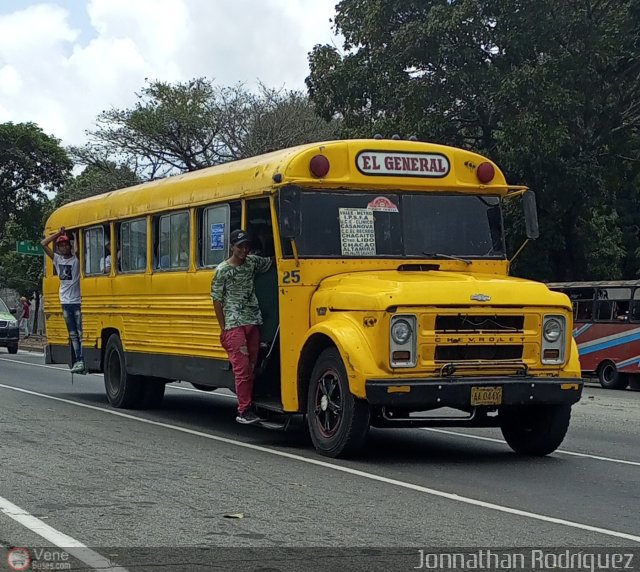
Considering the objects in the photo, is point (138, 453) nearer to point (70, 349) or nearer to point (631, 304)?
point (70, 349)

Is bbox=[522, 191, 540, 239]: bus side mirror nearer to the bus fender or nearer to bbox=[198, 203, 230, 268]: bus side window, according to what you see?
the bus fender

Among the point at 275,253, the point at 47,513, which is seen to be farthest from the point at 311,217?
the point at 47,513

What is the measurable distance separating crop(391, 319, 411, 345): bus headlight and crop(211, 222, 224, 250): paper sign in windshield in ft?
9.88

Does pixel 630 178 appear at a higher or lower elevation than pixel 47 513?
higher

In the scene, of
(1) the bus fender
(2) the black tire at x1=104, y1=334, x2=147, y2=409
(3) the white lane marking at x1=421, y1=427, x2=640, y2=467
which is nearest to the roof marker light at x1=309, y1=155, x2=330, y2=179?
(1) the bus fender

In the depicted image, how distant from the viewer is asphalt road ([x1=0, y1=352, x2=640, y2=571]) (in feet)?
22.0

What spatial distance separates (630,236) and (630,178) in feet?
23.3

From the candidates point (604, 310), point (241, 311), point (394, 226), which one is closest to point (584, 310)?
point (604, 310)

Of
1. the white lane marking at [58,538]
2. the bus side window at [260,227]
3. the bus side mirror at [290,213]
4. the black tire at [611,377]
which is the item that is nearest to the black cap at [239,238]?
the bus side window at [260,227]

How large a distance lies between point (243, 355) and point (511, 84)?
18523mm

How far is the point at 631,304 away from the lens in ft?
86.8

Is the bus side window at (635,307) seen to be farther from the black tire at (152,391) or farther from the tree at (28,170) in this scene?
the tree at (28,170)

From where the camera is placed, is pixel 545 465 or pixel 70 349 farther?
pixel 70 349

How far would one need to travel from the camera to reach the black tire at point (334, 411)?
9891mm
